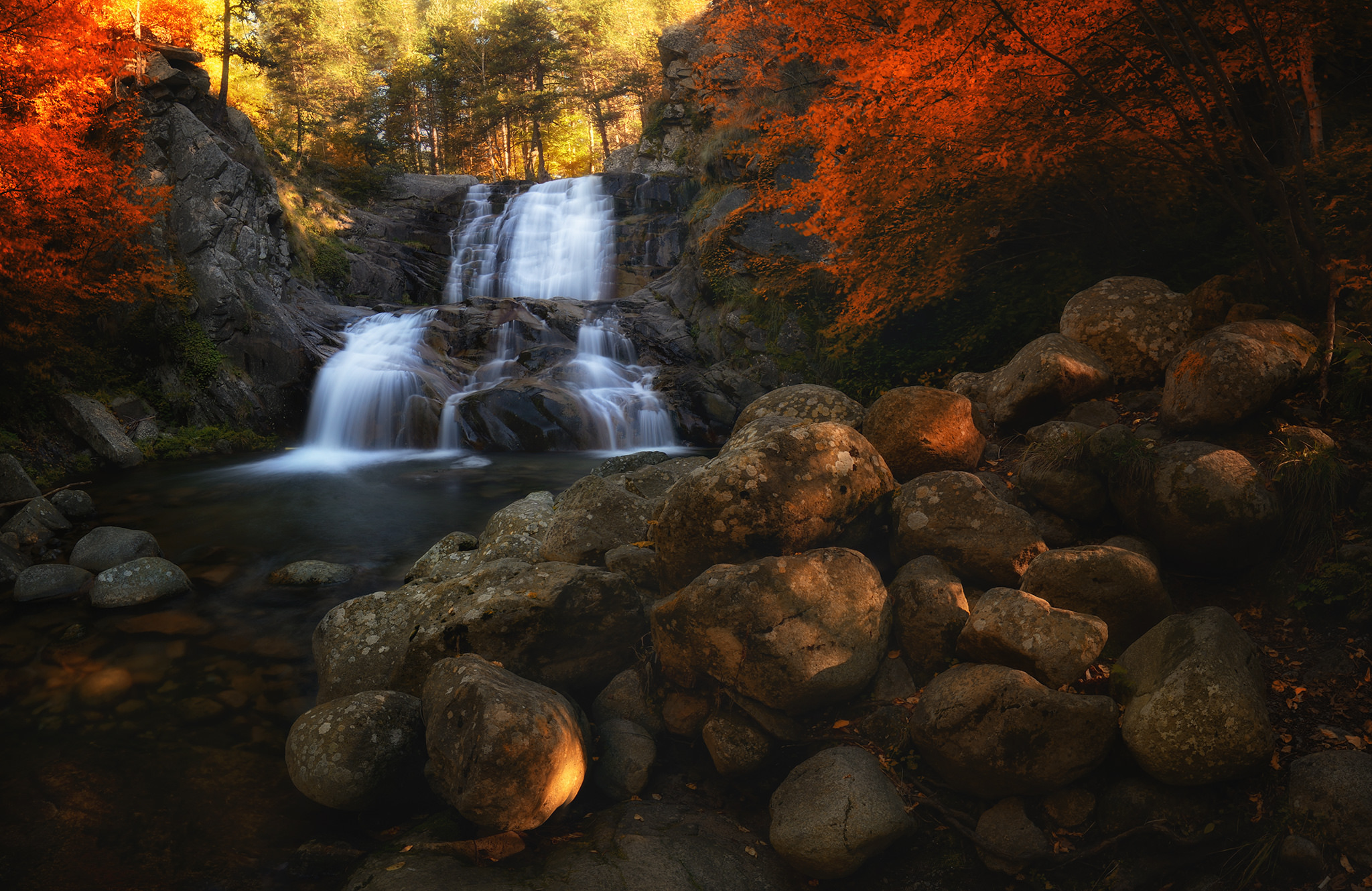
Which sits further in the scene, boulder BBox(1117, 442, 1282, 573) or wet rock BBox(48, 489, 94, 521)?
wet rock BBox(48, 489, 94, 521)

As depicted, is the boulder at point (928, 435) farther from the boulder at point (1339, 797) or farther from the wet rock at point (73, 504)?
the wet rock at point (73, 504)

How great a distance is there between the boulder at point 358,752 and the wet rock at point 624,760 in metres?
1.14

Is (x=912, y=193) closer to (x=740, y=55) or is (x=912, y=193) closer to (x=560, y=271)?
(x=740, y=55)

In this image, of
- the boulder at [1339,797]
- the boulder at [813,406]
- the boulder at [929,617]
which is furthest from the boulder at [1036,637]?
the boulder at [813,406]

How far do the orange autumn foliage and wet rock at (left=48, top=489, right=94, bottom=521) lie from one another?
11117 millimetres

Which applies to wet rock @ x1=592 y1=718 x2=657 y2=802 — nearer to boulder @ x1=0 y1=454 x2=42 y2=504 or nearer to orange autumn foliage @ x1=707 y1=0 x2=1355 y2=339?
orange autumn foliage @ x1=707 y1=0 x2=1355 y2=339

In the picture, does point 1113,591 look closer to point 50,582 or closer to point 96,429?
point 50,582

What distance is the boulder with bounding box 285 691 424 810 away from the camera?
3.93m

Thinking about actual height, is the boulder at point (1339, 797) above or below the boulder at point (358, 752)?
above

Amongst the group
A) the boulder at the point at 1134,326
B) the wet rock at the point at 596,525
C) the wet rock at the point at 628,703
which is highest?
the boulder at the point at 1134,326

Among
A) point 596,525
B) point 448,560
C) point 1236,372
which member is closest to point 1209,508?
point 1236,372

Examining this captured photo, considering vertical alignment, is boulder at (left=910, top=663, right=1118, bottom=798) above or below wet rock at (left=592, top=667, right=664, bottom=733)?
above

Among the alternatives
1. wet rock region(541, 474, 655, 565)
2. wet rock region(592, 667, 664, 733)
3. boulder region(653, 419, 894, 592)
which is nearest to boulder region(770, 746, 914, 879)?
wet rock region(592, 667, 664, 733)

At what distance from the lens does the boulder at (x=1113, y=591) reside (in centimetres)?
384
